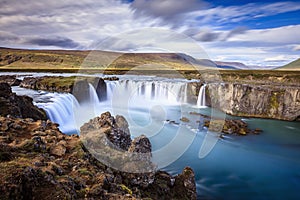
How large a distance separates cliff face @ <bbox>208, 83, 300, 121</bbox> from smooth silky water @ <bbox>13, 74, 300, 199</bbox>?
1.69 meters

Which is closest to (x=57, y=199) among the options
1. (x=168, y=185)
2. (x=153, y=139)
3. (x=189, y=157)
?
(x=168, y=185)

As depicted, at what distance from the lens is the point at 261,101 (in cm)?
3516

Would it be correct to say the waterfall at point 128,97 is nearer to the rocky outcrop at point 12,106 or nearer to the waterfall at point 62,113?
the waterfall at point 62,113

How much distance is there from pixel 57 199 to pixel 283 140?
90.9ft

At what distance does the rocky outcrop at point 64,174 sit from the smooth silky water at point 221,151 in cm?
646

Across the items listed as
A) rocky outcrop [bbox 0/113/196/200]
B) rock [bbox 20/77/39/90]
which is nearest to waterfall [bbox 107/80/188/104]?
rock [bbox 20/77/39/90]

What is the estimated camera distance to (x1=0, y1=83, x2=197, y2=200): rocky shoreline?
4.79m

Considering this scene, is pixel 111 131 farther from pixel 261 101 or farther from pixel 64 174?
pixel 261 101

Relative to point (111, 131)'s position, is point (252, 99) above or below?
below

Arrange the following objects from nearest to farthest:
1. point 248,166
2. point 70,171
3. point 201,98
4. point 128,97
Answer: point 70,171, point 248,166, point 201,98, point 128,97

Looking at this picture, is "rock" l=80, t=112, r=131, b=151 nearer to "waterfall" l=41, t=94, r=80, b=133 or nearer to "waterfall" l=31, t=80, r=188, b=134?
"waterfall" l=41, t=94, r=80, b=133

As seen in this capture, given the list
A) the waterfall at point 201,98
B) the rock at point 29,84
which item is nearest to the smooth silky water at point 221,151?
the waterfall at point 201,98

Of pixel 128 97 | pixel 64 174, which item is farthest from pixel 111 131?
pixel 128 97

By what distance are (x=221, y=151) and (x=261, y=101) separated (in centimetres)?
1734
